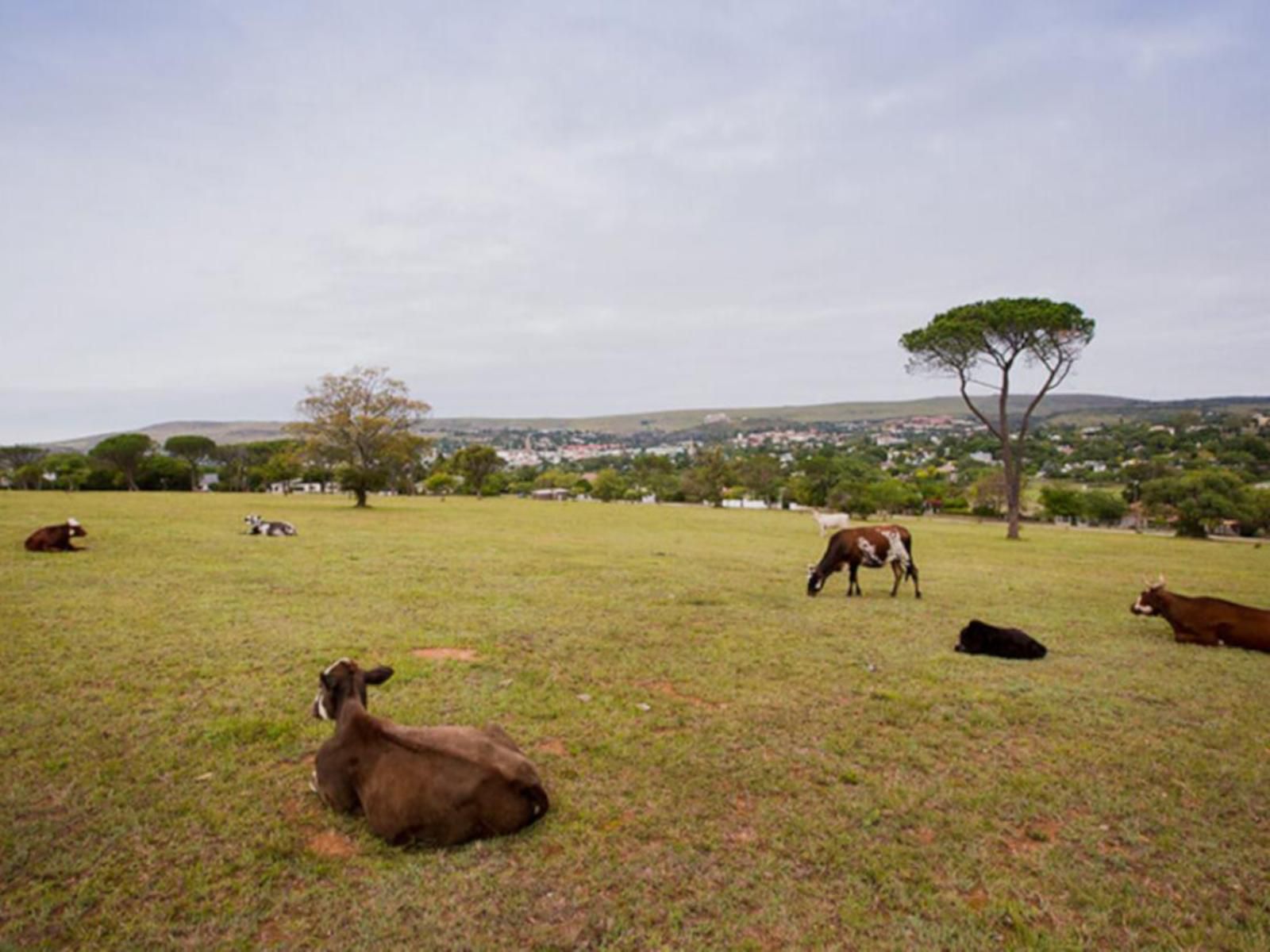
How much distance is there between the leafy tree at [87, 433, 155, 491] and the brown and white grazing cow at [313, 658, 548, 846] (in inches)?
2670

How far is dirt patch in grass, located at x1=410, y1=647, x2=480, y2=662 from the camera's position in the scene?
8141 millimetres

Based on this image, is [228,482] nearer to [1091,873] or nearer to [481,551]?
[481,551]

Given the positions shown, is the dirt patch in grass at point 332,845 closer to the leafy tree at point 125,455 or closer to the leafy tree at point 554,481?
the leafy tree at point 125,455

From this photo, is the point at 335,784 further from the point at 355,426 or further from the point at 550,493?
the point at 550,493

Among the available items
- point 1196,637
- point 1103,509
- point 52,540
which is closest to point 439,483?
point 52,540

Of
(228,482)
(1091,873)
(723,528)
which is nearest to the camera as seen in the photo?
(1091,873)

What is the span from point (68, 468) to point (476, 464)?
1566 inches

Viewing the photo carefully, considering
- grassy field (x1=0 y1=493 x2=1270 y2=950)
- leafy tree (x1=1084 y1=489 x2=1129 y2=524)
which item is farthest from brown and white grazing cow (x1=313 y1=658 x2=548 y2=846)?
leafy tree (x1=1084 y1=489 x2=1129 y2=524)

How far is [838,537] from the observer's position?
533 inches

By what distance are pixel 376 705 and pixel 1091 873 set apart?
6.01 metres

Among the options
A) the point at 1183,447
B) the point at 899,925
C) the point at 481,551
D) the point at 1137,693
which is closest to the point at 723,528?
the point at 481,551

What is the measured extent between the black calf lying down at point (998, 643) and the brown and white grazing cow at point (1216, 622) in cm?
277

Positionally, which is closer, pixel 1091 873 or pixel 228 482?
pixel 1091 873

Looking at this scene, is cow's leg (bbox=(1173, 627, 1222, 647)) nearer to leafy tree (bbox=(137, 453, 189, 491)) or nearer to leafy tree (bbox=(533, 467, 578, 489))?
leafy tree (bbox=(137, 453, 189, 491))
